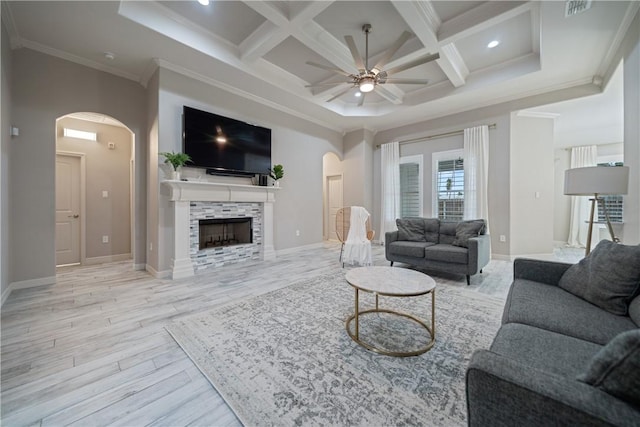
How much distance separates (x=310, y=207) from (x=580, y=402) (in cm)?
540

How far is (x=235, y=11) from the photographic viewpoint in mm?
2990

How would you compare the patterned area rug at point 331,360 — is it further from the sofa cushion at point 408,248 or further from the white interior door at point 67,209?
the white interior door at point 67,209

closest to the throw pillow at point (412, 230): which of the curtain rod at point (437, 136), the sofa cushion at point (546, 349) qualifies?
the curtain rod at point (437, 136)

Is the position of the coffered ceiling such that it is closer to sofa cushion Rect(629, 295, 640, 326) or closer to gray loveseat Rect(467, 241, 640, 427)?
gray loveseat Rect(467, 241, 640, 427)

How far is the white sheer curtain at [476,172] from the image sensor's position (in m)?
4.89

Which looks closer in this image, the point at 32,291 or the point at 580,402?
the point at 580,402

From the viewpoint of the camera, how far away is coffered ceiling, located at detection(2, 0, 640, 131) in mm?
2730

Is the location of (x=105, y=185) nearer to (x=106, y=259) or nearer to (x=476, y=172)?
(x=106, y=259)

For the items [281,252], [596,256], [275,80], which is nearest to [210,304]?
[281,252]

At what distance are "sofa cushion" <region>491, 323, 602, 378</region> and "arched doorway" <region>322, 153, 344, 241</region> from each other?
→ 6.08m

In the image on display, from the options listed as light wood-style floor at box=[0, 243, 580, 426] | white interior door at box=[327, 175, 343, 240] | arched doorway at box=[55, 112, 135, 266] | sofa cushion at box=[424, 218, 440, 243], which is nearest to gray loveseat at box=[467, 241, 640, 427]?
light wood-style floor at box=[0, 243, 580, 426]

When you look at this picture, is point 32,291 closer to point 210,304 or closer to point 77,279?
point 77,279

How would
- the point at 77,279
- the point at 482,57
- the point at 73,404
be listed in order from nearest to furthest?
1. the point at 73,404
2. the point at 77,279
3. the point at 482,57

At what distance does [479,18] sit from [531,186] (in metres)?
A: 3.40
